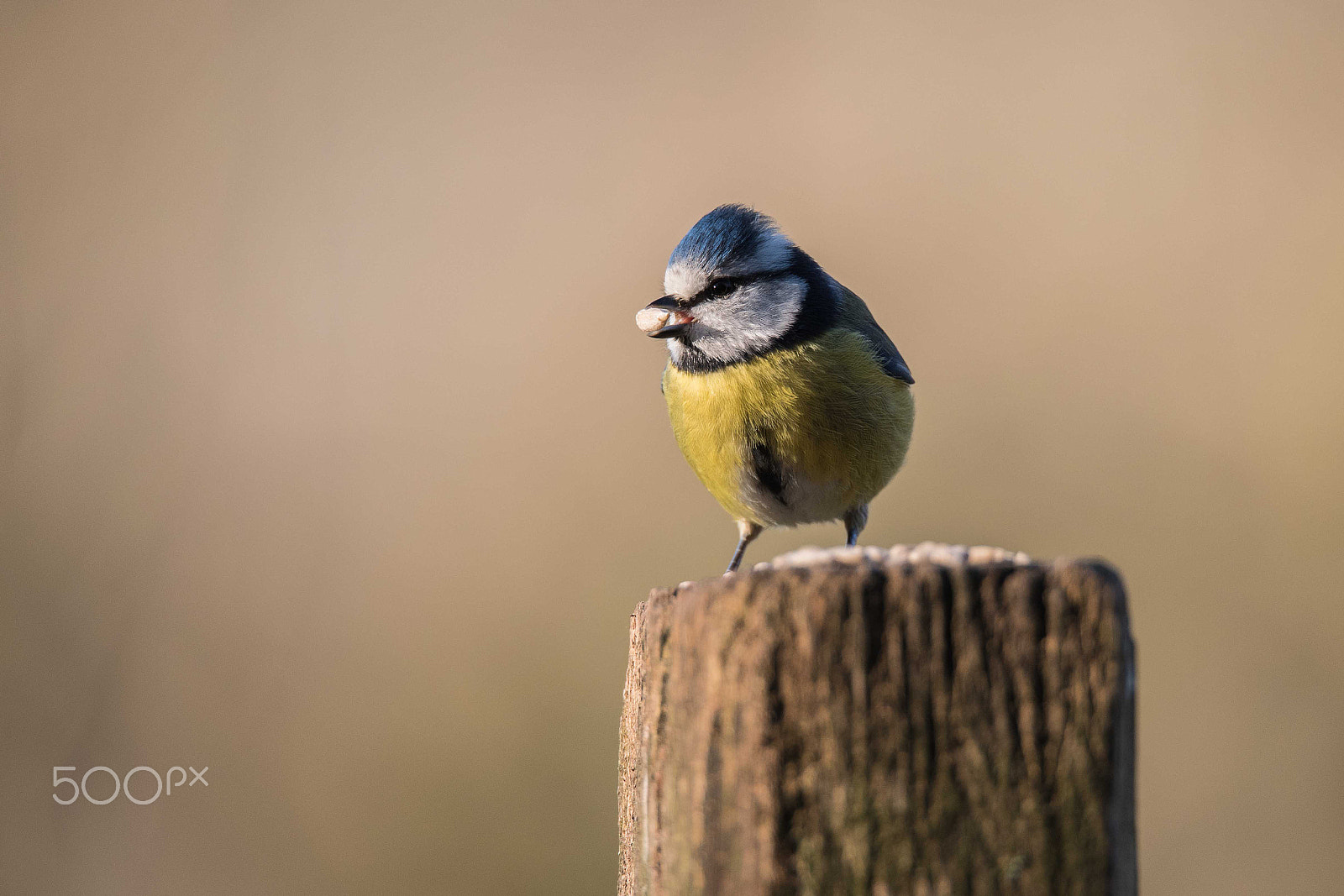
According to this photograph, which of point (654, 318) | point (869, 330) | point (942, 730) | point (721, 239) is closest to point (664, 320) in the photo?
point (654, 318)

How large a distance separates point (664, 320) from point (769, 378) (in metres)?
0.36

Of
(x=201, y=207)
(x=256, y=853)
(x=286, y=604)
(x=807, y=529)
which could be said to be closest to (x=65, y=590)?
(x=286, y=604)

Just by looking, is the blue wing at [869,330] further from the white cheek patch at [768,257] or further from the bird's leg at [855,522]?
the bird's leg at [855,522]

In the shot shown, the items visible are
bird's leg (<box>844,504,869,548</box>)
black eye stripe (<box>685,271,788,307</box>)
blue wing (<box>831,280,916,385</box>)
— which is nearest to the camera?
black eye stripe (<box>685,271,788,307</box>)

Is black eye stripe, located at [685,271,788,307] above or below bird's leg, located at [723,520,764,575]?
above

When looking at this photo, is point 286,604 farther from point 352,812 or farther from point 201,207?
point 201,207

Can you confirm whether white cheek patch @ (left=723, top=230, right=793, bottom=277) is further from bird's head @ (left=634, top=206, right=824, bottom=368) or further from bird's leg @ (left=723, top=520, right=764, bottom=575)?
bird's leg @ (left=723, top=520, right=764, bottom=575)

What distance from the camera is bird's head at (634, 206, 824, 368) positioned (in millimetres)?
2910

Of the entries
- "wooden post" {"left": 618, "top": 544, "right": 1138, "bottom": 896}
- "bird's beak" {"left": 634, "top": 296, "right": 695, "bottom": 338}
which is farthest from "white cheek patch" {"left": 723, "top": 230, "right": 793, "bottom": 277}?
"wooden post" {"left": 618, "top": 544, "right": 1138, "bottom": 896}

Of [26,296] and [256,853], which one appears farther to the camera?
[26,296]

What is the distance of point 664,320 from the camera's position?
9.55ft

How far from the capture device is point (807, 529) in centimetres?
457

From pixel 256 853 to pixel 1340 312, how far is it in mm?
5560

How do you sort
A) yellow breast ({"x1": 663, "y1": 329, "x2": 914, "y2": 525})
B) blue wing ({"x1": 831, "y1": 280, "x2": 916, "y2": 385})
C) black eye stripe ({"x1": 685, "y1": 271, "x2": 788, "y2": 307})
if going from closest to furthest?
yellow breast ({"x1": 663, "y1": 329, "x2": 914, "y2": 525}) → black eye stripe ({"x1": 685, "y1": 271, "x2": 788, "y2": 307}) → blue wing ({"x1": 831, "y1": 280, "x2": 916, "y2": 385})
